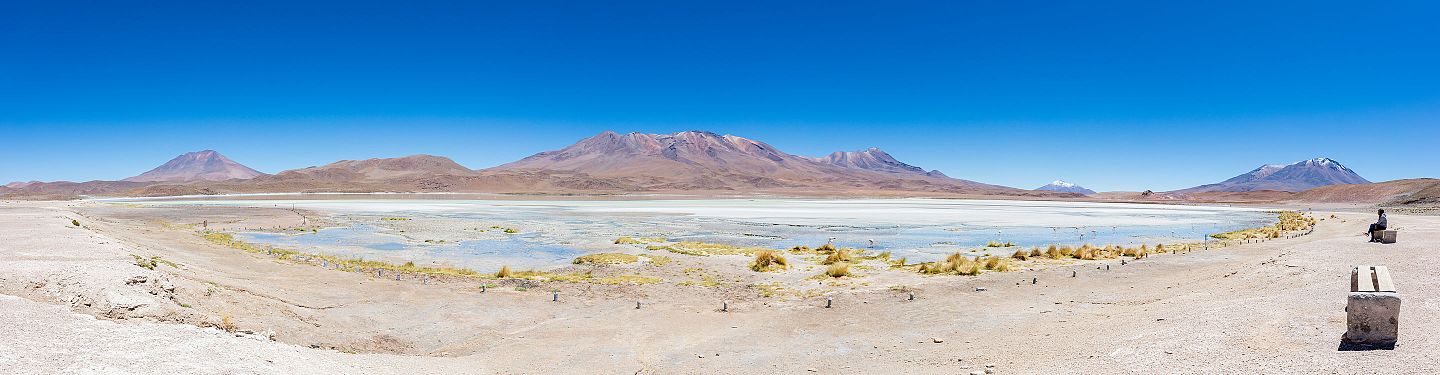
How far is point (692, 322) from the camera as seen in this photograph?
12.4m

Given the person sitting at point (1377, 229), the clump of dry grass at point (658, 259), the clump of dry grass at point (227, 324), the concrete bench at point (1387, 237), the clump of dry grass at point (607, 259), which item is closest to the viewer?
the clump of dry grass at point (227, 324)

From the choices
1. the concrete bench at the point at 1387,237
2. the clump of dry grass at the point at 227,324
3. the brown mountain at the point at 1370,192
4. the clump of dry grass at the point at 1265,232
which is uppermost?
the brown mountain at the point at 1370,192

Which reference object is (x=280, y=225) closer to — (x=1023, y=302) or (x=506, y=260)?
(x=506, y=260)

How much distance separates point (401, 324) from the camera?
39.9 ft

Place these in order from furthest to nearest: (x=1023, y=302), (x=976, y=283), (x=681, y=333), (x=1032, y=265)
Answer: (x=1032, y=265) < (x=976, y=283) < (x=1023, y=302) < (x=681, y=333)

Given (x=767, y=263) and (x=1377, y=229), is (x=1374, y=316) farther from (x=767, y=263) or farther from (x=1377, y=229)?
(x=1377, y=229)

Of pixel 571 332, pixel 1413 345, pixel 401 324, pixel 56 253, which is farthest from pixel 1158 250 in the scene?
pixel 56 253

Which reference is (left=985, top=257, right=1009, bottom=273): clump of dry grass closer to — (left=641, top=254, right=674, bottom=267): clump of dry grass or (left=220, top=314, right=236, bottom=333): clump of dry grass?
(left=641, top=254, right=674, bottom=267): clump of dry grass

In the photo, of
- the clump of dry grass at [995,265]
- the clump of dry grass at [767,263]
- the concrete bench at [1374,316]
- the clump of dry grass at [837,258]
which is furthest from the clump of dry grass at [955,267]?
the concrete bench at [1374,316]

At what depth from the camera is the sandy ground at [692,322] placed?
22.6 feet

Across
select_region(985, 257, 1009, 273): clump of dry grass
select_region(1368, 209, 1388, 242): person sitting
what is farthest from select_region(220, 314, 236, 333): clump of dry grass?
select_region(1368, 209, 1388, 242): person sitting

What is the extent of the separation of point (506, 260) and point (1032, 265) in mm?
15882

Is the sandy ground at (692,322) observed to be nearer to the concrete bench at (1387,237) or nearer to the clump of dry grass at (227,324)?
the clump of dry grass at (227,324)

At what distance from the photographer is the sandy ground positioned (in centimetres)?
689
